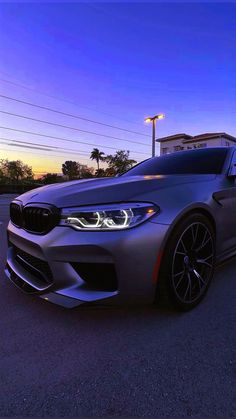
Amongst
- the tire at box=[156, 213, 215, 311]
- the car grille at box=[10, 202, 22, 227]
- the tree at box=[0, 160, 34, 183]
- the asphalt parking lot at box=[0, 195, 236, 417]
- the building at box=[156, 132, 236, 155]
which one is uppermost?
the building at box=[156, 132, 236, 155]

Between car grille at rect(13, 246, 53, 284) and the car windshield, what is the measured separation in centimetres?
182

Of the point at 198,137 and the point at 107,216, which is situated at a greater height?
the point at 198,137

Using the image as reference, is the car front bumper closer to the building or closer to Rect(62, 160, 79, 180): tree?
the building

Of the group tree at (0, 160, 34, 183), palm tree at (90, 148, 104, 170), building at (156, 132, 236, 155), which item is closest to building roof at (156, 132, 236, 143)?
building at (156, 132, 236, 155)

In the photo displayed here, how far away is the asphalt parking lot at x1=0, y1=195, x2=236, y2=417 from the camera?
162 centimetres

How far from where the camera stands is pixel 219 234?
9.76ft

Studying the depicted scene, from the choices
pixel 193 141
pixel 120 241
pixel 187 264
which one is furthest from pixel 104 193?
pixel 193 141

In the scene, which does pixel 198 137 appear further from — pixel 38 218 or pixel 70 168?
pixel 70 168

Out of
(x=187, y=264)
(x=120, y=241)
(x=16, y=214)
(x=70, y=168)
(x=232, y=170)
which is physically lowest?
(x=187, y=264)

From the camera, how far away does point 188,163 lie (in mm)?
3590

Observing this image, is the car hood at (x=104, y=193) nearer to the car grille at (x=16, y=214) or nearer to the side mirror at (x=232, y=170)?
the car grille at (x=16, y=214)

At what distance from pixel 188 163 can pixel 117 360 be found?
2.37 meters

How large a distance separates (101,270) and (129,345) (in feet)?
1.90

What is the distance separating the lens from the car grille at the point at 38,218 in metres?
2.30
